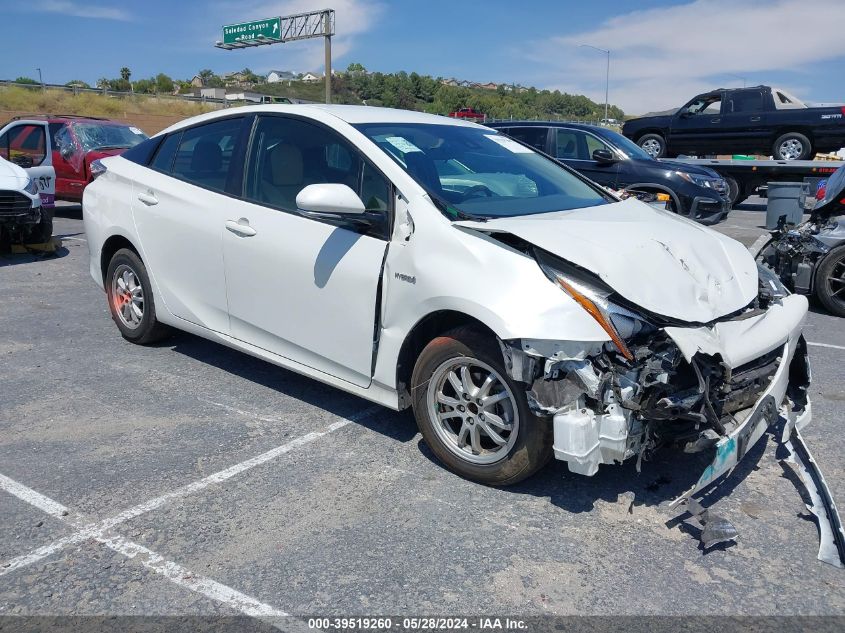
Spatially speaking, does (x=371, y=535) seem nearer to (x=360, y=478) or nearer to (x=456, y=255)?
(x=360, y=478)

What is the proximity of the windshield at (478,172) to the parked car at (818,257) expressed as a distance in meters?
3.35

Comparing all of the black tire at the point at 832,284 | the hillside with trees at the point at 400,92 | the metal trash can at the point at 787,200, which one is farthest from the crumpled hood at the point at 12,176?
the hillside with trees at the point at 400,92

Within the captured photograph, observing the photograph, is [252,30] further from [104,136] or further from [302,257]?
[302,257]

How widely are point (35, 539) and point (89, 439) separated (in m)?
1.04

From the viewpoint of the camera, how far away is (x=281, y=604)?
2713 millimetres

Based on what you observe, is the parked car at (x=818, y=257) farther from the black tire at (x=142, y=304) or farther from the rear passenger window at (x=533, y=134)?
the black tire at (x=142, y=304)

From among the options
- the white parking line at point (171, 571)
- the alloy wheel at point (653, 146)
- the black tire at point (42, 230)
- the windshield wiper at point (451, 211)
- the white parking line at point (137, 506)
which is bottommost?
the white parking line at point (171, 571)

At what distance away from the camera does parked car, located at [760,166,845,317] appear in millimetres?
7027

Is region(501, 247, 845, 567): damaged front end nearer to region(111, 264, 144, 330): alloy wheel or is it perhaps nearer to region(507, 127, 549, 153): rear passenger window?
region(111, 264, 144, 330): alloy wheel

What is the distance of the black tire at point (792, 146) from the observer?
1741cm

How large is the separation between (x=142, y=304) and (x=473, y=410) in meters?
3.06

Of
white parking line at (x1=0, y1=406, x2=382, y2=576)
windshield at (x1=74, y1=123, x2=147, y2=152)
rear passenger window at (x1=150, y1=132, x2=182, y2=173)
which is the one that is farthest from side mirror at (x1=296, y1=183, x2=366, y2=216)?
windshield at (x1=74, y1=123, x2=147, y2=152)

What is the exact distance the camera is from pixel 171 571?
9.50 feet

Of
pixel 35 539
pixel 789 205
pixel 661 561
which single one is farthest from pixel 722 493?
pixel 789 205
